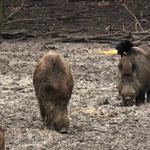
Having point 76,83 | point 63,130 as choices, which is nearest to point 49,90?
point 63,130

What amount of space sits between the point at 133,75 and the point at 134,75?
0.04m

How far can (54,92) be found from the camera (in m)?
7.89

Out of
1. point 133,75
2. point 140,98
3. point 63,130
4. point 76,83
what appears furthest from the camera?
point 76,83

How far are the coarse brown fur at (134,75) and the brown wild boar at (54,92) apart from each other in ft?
7.01

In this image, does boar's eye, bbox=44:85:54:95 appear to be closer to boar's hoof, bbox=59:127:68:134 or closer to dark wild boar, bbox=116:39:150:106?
boar's hoof, bbox=59:127:68:134

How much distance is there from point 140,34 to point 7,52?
4.94 meters

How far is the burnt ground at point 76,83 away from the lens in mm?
7520

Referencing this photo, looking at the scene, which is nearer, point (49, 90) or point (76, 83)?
point (49, 90)

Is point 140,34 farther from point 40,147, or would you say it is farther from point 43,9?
point 40,147

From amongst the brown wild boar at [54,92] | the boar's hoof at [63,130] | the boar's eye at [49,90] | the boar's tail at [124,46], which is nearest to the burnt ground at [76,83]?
the boar's hoof at [63,130]

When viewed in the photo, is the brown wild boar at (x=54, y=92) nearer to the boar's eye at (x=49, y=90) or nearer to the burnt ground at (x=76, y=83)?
the boar's eye at (x=49, y=90)

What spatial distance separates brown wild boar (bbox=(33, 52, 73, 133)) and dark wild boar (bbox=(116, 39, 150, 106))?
214cm

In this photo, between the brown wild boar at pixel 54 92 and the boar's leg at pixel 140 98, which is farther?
the boar's leg at pixel 140 98

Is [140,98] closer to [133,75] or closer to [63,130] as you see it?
[133,75]
